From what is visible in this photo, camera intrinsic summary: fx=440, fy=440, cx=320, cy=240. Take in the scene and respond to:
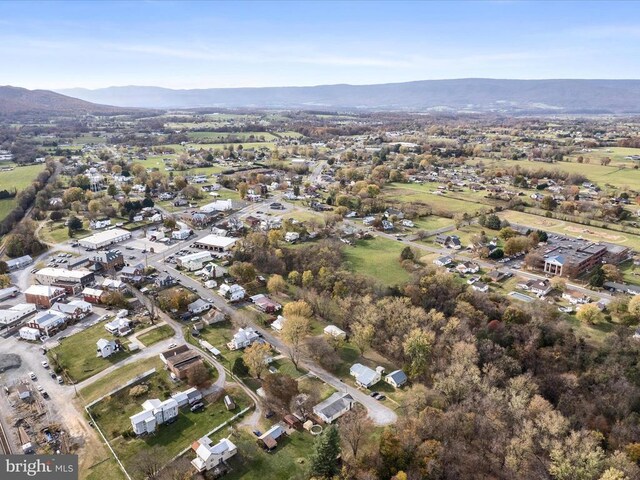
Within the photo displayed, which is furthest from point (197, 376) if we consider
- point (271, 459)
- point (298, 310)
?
point (298, 310)

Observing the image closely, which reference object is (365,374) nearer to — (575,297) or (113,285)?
(575,297)

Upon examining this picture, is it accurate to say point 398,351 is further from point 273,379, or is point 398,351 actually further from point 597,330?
point 597,330

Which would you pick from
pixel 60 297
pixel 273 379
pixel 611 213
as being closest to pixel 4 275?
pixel 60 297

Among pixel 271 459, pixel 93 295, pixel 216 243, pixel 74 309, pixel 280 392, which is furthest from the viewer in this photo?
pixel 216 243

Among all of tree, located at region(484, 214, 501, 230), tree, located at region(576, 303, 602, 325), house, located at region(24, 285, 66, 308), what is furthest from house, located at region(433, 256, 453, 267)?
house, located at region(24, 285, 66, 308)

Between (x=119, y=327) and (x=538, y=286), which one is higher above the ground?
(x=538, y=286)

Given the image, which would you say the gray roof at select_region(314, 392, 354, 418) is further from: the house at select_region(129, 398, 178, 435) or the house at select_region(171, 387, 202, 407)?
the house at select_region(129, 398, 178, 435)
